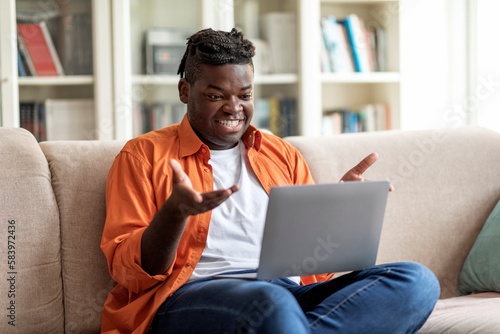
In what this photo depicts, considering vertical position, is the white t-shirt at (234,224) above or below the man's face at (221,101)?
below

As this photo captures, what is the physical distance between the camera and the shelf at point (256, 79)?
9.02 ft

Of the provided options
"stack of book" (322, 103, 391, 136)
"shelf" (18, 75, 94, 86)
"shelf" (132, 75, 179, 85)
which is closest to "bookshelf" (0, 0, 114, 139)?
"shelf" (18, 75, 94, 86)

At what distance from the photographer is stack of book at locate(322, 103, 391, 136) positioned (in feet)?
10.0

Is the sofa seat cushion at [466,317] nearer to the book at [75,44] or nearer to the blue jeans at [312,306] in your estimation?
the blue jeans at [312,306]

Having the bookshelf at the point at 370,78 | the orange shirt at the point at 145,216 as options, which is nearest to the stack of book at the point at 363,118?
the bookshelf at the point at 370,78

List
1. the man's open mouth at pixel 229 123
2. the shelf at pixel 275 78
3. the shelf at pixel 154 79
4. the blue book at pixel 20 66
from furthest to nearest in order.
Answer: the shelf at pixel 275 78 → the shelf at pixel 154 79 → the blue book at pixel 20 66 → the man's open mouth at pixel 229 123

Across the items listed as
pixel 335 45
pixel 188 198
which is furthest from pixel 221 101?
pixel 335 45

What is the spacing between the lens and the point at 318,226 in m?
1.19

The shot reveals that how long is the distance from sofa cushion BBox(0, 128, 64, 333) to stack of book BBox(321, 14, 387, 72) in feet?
5.81

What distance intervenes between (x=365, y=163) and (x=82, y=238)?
694 millimetres

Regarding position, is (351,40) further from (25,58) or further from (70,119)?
(25,58)

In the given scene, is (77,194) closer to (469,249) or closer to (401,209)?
(401,209)

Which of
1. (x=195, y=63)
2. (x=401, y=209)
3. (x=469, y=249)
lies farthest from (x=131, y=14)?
(x=469, y=249)

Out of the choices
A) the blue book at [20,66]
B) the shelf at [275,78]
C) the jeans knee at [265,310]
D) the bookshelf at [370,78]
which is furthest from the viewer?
the bookshelf at [370,78]
